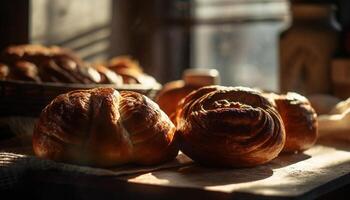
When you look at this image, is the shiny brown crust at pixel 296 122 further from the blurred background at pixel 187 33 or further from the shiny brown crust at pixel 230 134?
the blurred background at pixel 187 33

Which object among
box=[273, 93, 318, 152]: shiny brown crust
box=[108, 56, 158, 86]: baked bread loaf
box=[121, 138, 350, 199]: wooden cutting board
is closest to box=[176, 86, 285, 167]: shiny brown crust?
box=[121, 138, 350, 199]: wooden cutting board

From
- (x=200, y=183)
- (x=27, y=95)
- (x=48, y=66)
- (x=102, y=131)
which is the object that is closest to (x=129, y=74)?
(x=48, y=66)

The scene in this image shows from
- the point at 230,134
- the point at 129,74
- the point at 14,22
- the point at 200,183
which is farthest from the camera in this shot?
the point at 14,22

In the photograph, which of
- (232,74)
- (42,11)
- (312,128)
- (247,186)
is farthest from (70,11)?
(247,186)

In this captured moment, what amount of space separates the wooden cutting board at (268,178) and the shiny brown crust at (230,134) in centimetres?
3

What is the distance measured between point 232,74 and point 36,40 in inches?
40.2

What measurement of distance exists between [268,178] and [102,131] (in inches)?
13.8

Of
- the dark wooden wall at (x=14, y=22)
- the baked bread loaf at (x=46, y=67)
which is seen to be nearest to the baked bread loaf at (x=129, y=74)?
the baked bread loaf at (x=46, y=67)

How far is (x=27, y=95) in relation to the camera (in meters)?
1.68

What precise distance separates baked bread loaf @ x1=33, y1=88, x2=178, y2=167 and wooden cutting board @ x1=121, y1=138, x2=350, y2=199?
67 mm

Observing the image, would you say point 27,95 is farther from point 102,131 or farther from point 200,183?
point 200,183

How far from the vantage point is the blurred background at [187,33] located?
8.79 ft

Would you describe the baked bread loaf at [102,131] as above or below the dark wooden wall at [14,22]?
below

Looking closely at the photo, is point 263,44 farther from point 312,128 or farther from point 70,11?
point 312,128
